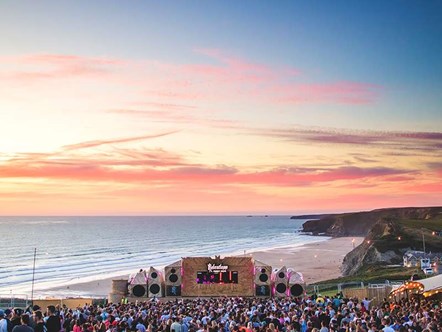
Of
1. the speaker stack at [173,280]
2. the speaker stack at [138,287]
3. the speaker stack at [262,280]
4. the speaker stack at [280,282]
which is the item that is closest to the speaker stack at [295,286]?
the speaker stack at [280,282]

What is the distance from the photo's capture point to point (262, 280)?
3422cm

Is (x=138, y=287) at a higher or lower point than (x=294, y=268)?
higher

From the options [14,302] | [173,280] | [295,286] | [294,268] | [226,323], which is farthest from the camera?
[294,268]

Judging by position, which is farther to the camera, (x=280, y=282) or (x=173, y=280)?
(x=173, y=280)

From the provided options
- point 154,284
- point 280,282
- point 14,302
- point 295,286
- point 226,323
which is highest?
point 226,323

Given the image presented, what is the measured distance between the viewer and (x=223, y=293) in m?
34.1

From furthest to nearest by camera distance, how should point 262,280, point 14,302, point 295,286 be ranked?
point 262,280
point 295,286
point 14,302

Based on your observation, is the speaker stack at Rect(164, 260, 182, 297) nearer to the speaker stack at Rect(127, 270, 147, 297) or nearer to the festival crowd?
the speaker stack at Rect(127, 270, 147, 297)

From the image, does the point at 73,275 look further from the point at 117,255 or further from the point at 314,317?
the point at 314,317

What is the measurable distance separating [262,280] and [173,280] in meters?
5.79

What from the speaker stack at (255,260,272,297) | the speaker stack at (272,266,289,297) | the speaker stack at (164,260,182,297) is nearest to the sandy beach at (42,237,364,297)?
the speaker stack at (255,260,272,297)

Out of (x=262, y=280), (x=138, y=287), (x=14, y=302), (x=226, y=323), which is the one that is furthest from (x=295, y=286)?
(x=226, y=323)

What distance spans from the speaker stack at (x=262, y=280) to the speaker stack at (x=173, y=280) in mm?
5020

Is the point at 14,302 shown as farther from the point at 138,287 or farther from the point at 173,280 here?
the point at 173,280
